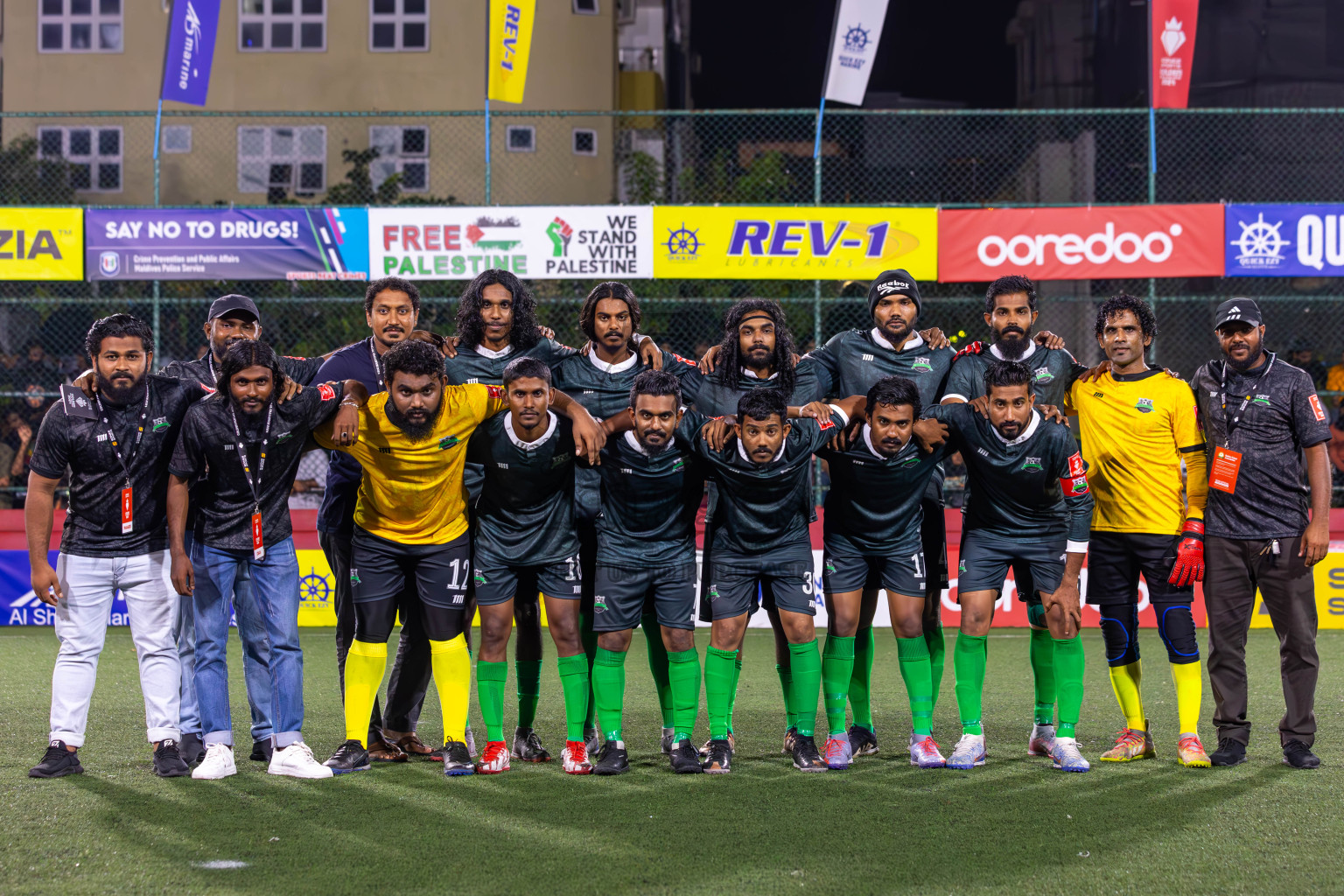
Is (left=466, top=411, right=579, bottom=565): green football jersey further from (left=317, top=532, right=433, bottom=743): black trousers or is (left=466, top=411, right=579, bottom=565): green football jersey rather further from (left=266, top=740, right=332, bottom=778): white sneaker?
(left=266, top=740, right=332, bottom=778): white sneaker

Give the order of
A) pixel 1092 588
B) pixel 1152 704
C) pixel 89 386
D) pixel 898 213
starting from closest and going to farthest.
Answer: pixel 89 386
pixel 1092 588
pixel 1152 704
pixel 898 213

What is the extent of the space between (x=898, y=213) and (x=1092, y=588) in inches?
256

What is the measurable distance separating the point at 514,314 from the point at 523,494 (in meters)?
0.96

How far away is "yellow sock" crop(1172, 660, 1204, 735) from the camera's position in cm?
622

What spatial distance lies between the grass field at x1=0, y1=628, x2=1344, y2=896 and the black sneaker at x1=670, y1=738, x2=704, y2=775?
71 millimetres

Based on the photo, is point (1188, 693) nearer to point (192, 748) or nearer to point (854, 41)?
point (192, 748)

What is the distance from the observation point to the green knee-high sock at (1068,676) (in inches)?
239

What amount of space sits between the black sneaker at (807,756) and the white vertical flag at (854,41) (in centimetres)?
920

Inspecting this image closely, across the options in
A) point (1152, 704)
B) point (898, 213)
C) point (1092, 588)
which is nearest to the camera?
point (1092, 588)

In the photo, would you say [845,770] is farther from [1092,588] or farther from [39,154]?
[39,154]

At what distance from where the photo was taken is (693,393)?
643cm

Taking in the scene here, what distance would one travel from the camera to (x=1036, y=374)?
6484 mm

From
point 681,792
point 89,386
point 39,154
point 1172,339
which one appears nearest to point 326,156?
point 39,154

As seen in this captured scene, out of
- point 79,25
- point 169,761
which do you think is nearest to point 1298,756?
point 169,761
